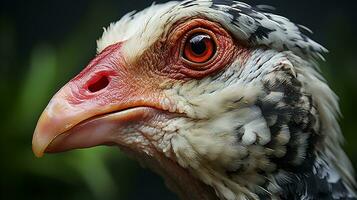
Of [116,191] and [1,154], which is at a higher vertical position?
[1,154]

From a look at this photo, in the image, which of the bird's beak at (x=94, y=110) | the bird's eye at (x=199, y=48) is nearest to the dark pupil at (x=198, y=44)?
the bird's eye at (x=199, y=48)

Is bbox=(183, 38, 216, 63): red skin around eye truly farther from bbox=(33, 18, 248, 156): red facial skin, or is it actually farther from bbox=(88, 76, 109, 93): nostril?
bbox=(88, 76, 109, 93): nostril

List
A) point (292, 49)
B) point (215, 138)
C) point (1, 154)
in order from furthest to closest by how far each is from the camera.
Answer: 1. point (1, 154)
2. point (292, 49)
3. point (215, 138)

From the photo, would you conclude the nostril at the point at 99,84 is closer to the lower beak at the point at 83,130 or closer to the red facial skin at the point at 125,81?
the red facial skin at the point at 125,81

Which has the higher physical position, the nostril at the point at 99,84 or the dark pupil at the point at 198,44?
the nostril at the point at 99,84

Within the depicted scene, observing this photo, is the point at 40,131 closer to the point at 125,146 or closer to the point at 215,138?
the point at 125,146

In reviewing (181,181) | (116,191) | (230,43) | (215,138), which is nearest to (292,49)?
(230,43)
